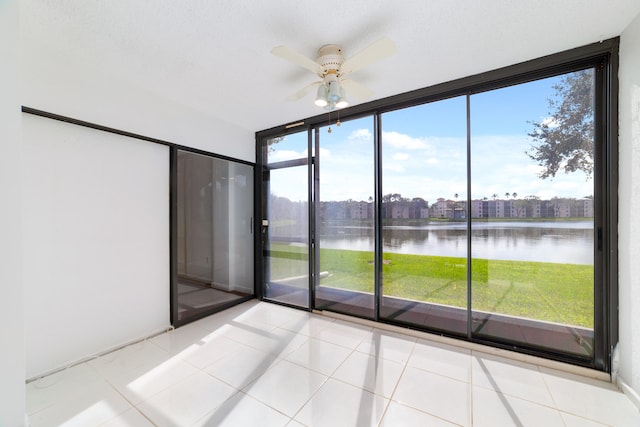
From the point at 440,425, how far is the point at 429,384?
1.41ft

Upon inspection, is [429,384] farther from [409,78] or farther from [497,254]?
[409,78]

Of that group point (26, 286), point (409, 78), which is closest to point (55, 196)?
point (26, 286)

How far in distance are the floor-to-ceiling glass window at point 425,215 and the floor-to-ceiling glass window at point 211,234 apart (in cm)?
229

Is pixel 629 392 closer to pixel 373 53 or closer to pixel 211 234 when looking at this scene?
pixel 373 53

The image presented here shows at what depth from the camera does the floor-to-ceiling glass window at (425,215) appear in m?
2.80

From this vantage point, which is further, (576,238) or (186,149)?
(186,149)

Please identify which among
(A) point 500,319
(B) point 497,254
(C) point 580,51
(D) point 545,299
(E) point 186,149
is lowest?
(A) point 500,319

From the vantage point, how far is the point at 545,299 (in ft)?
7.98

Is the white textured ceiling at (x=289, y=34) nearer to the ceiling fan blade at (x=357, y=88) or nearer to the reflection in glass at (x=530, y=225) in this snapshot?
the ceiling fan blade at (x=357, y=88)

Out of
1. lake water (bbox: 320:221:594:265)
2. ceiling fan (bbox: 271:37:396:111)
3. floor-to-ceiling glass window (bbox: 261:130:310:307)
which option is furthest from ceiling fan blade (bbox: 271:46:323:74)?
lake water (bbox: 320:221:594:265)

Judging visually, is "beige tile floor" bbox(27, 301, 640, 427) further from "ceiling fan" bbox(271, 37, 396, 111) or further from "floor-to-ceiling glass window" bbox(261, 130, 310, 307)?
"ceiling fan" bbox(271, 37, 396, 111)

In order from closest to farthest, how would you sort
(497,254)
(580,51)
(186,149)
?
(580,51)
(497,254)
(186,149)

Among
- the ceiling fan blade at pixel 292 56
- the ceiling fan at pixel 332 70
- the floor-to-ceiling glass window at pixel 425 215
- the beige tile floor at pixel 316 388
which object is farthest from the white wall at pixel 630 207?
the ceiling fan blade at pixel 292 56

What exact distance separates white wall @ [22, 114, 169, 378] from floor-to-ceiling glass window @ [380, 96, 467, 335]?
9.30ft
